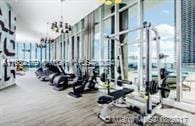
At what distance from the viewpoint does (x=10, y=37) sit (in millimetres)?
9180

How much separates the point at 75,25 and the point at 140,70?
26.1 ft

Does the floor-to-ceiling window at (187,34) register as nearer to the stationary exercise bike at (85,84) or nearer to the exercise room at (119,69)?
the exercise room at (119,69)

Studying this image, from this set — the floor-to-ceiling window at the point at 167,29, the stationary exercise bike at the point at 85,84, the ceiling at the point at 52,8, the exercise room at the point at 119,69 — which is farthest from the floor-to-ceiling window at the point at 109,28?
the floor-to-ceiling window at the point at 167,29

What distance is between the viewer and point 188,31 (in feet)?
16.0

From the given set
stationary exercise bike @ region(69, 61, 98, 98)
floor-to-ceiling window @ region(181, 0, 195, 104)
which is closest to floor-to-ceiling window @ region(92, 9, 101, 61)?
stationary exercise bike @ region(69, 61, 98, 98)

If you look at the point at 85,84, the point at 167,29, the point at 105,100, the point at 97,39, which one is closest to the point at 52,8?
the point at 97,39

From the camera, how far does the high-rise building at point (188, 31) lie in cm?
481

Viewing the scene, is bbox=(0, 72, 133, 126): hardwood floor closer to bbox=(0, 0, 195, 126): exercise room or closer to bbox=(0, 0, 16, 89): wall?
bbox=(0, 0, 195, 126): exercise room

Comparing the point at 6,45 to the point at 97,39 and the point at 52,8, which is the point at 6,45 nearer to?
the point at 52,8

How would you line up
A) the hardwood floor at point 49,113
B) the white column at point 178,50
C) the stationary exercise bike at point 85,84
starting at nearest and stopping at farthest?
the hardwood floor at point 49,113, the white column at point 178,50, the stationary exercise bike at point 85,84

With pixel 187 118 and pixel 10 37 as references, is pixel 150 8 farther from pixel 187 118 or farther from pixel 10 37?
pixel 10 37

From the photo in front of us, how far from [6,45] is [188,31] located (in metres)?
7.43

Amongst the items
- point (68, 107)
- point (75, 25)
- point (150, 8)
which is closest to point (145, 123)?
point (68, 107)

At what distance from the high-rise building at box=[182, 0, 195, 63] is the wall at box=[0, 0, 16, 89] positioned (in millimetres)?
6836
